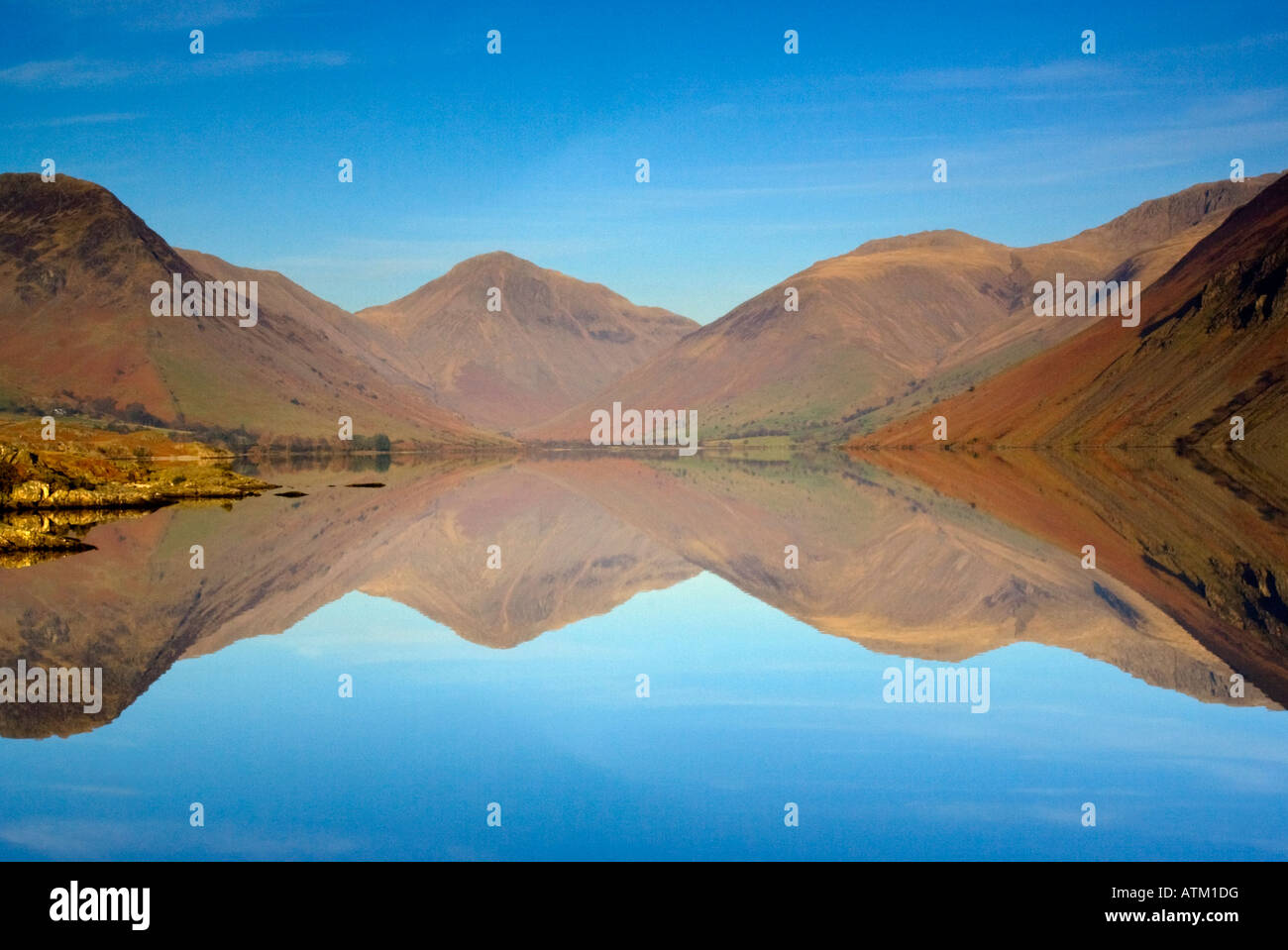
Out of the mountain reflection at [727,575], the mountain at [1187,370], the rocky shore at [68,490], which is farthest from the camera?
A: the mountain at [1187,370]

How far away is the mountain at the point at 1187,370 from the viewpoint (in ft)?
380

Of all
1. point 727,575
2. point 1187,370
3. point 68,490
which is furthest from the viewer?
point 1187,370

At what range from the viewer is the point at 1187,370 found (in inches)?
5069

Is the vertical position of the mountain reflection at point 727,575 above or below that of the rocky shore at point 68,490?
below

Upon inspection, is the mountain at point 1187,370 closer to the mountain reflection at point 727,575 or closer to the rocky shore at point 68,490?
the mountain reflection at point 727,575

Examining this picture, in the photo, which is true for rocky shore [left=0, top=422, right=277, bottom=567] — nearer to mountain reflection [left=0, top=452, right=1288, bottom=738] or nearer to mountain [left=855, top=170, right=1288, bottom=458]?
mountain reflection [left=0, top=452, right=1288, bottom=738]

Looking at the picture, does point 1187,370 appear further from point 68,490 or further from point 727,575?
point 727,575

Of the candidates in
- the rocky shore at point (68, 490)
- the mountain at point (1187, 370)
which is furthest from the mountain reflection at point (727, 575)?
the mountain at point (1187, 370)

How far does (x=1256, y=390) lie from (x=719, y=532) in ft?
304

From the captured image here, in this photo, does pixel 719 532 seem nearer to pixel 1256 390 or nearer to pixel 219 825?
pixel 219 825

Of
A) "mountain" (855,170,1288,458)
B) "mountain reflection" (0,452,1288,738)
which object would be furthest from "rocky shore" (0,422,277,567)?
"mountain" (855,170,1288,458)

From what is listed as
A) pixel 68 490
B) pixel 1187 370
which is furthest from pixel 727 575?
pixel 1187 370

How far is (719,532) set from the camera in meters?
41.2
